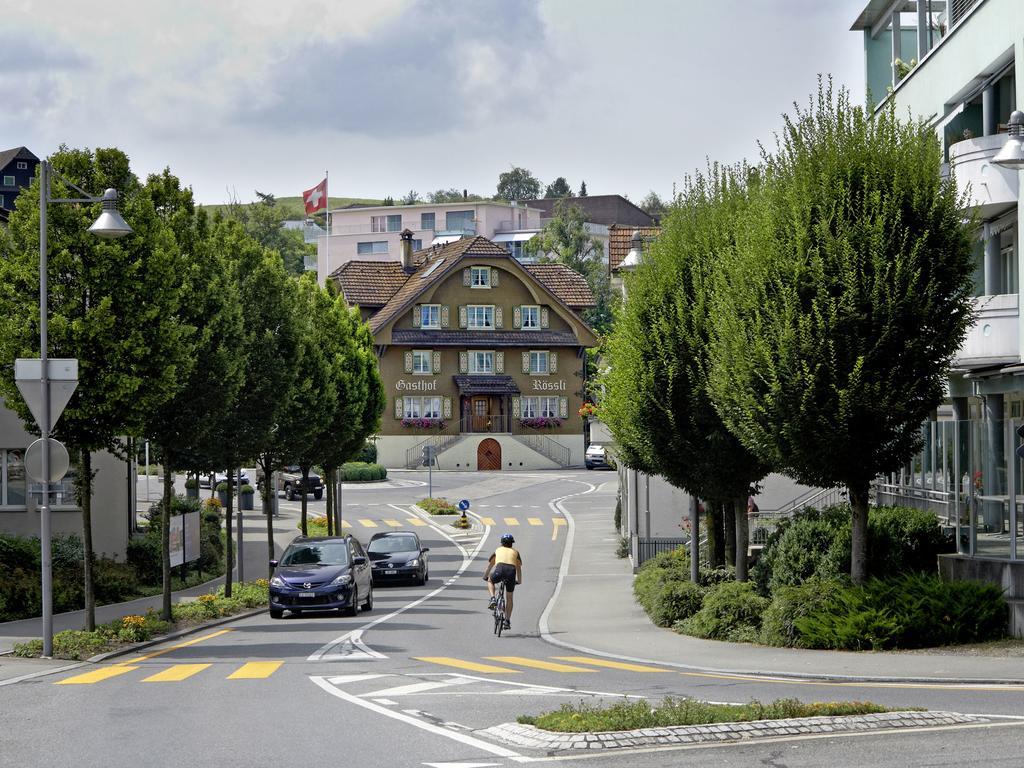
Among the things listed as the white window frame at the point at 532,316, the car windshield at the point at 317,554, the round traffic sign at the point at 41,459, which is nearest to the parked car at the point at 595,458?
the white window frame at the point at 532,316

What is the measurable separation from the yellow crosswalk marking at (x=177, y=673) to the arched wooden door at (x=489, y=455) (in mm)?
71013

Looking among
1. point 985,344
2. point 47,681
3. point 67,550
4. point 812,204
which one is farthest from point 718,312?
point 67,550

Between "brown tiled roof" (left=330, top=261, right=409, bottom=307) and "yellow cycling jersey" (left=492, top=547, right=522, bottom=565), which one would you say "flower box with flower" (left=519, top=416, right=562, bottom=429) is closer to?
"brown tiled roof" (left=330, top=261, right=409, bottom=307)

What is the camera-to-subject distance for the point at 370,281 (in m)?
96.8

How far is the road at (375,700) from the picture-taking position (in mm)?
11266

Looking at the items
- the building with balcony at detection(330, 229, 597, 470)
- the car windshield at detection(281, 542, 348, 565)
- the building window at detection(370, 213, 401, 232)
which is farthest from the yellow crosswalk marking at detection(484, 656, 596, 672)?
the building window at detection(370, 213, 401, 232)

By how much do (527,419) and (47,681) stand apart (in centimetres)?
7619

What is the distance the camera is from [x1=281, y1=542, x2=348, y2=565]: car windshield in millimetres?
30375

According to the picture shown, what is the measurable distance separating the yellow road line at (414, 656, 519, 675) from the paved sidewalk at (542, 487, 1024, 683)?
9.01ft

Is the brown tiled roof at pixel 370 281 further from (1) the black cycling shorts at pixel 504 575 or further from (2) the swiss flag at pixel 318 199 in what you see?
(1) the black cycling shorts at pixel 504 575

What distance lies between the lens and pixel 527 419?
308 feet

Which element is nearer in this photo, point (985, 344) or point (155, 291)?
point (155, 291)

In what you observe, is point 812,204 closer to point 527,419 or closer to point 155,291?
point 155,291

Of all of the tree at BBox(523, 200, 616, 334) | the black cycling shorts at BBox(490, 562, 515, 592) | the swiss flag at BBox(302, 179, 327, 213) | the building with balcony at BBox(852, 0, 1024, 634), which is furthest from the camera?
the tree at BBox(523, 200, 616, 334)
